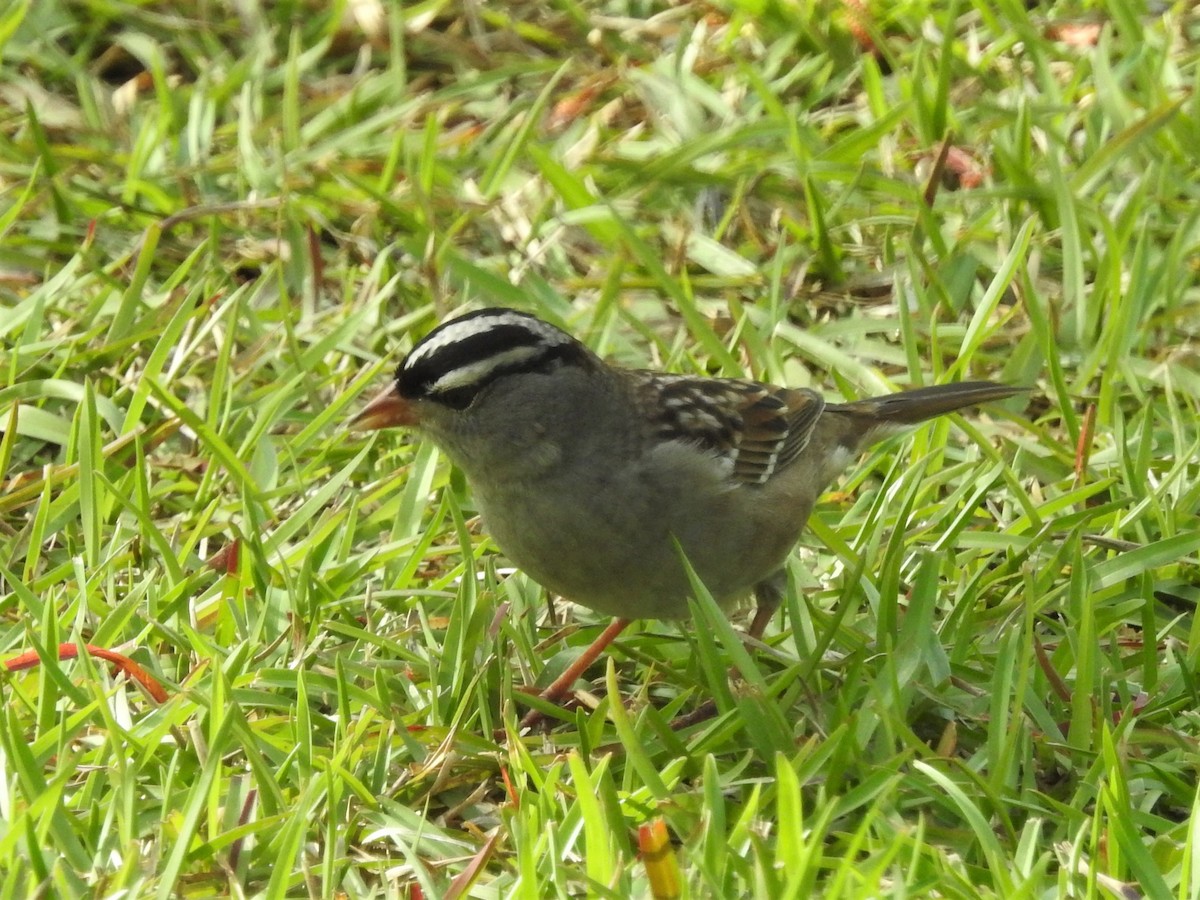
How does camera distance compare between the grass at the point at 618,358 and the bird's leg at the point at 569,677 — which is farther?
the bird's leg at the point at 569,677

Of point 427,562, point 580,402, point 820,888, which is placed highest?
point 580,402

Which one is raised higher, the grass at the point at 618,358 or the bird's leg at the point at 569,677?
the grass at the point at 618,358

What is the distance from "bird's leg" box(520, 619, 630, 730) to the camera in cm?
398

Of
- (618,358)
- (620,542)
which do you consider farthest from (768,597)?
(618,358)

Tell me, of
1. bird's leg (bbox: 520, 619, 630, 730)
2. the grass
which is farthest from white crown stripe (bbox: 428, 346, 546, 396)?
bird's leg (bbox: 520, 619, 630, 730)

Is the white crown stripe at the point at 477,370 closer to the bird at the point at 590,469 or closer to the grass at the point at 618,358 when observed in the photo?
the bird at the point at 590,469

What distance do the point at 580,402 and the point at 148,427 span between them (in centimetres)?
144

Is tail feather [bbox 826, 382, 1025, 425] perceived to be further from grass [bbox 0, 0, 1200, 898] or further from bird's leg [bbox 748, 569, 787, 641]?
bird's leg [bbox 748, 569, 787, 641]

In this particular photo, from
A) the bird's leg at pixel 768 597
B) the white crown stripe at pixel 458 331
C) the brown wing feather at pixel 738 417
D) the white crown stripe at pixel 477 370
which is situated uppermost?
the white crown stripe at pixel 458 331

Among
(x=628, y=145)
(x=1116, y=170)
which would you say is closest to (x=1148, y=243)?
(x=1116, y=170)

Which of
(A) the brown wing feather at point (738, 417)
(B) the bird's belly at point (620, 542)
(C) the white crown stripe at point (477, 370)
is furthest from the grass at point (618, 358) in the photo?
(C) the white crown stripe at point (477, 370)

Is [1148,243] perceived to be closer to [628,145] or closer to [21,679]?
[628,145]

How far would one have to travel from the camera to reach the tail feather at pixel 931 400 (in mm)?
4594

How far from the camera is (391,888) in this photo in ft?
10.9
